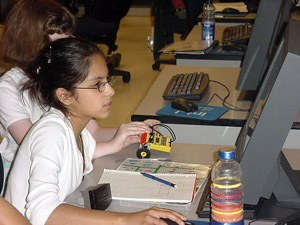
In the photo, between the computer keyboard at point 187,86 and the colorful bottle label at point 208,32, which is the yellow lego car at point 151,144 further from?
the colorful bottle label at point 208,32

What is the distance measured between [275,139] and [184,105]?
889 millimetres

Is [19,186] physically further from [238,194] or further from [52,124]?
[238,194]

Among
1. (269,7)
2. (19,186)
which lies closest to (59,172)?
(19,186)

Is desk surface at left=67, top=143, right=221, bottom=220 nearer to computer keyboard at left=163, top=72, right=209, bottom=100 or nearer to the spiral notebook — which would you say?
the spiral notebook

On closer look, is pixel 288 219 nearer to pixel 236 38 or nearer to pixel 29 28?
pixel 29 28

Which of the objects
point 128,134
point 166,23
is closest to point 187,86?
point 128,134

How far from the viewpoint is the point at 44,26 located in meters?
2.06

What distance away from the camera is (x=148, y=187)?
1620 mm

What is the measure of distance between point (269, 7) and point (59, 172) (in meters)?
1.20

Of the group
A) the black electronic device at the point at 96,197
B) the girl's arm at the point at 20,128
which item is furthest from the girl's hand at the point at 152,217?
the girl's arm at the point at 20,128

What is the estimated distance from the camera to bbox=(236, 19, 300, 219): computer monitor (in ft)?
4.20

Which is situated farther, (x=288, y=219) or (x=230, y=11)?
(x=230, y=11)

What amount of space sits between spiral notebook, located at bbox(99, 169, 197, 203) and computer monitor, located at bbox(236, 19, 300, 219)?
174 millimetres

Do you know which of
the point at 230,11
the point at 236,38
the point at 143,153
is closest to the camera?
the point at 143,153
